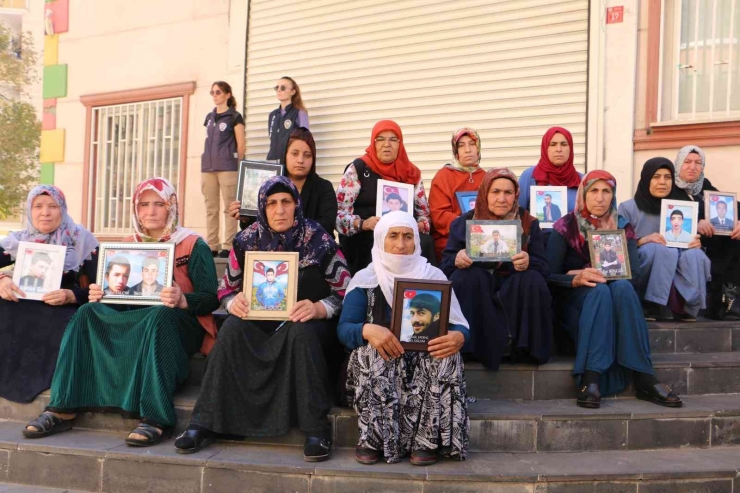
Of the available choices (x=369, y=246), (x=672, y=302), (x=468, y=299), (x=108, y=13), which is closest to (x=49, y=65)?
(x=108, y=13)

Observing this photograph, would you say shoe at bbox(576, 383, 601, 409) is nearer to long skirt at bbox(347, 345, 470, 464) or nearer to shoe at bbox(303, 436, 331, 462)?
long skirt at bbox(347, 345, 470, 464)

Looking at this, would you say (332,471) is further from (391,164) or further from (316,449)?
(391,164)

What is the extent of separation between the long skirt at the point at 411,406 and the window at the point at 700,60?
168 inches

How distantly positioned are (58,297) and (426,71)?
16.1 ft

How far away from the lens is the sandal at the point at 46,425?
3.77m

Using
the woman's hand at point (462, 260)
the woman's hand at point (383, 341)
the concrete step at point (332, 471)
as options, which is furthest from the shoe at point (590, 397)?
the woman's hand at point (383, 341)

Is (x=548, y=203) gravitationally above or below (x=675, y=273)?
above

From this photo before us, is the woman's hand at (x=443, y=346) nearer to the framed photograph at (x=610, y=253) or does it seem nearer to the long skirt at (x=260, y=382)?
the long skirt at (x=260, y=382)

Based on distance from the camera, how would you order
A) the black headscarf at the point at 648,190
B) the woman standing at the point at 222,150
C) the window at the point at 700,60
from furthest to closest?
1. the woman standing at the point at 222,150
2. the window at the point at 700,60
3. the black headscarf at the point at 648,190

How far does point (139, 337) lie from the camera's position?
3.81 meters

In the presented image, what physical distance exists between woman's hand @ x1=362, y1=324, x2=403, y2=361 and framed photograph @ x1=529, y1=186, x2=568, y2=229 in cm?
220

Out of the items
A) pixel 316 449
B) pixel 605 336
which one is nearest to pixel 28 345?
pixel 316 449

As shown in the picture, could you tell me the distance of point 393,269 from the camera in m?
3.59

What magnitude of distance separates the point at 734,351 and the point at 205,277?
391cm
